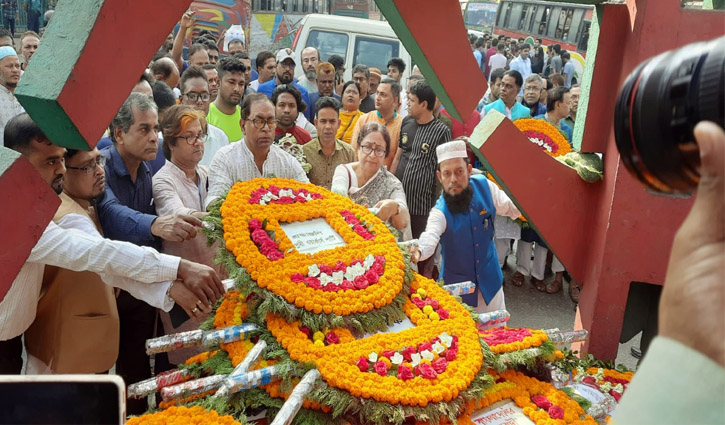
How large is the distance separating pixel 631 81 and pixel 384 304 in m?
1.86

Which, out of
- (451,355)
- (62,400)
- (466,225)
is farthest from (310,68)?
(62,400)

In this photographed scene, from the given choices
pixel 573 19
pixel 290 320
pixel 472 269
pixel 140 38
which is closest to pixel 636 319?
pixel 472 269

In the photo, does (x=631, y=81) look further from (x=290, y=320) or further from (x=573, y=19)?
(x=573, y=19)

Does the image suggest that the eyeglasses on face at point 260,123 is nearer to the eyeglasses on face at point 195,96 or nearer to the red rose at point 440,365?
the eyeglasses on face at point 195,96

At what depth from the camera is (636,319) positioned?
10.3 feet

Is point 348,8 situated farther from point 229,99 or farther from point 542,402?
point 542,402

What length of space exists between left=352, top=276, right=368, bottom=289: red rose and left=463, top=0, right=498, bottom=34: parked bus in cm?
2393

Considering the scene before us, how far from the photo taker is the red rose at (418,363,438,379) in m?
2.39

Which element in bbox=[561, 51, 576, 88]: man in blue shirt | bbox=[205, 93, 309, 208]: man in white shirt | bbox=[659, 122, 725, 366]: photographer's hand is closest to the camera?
bbox=[659, 122, 725, 366]: photographer's hand

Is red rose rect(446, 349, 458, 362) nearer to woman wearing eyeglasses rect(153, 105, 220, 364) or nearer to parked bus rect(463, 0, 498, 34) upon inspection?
woman wearing eyeglasses rect(153, 105, 220, 364)

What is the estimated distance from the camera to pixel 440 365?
2459mm

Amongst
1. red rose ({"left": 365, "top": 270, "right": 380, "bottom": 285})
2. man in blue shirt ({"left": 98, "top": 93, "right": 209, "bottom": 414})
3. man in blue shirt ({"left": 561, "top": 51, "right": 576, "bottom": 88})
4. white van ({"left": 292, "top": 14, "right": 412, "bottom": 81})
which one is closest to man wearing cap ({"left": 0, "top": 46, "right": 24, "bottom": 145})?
man in blue shirt ({"left": 98, "top": 93, "right": 209, "bottom": 414})

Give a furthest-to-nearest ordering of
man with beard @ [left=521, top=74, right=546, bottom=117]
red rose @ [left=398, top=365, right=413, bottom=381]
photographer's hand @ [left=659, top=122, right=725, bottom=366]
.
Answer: man with beard @ [left=521, top=74, right=546, bottom=117] → red rose @ [left=398, top=365, right=413, bottom=381] → photographer's hand @ [left=659, top=122, right=725, bottom=366]

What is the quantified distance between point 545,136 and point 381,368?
13.4 ft
